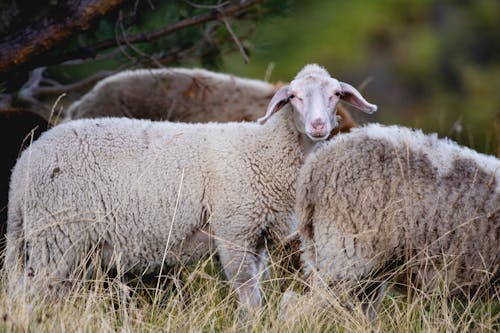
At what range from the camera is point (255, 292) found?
4852mm

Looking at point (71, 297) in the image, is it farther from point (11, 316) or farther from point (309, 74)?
point (309, 74)

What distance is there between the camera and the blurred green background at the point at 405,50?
60.9 feet

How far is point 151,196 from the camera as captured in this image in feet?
16.2

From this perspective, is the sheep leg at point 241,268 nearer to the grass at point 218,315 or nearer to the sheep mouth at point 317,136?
the grass at point 218,315

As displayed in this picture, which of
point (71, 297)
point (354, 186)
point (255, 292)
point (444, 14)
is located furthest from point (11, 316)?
point (444, 14)

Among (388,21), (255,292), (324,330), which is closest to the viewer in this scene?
(324,330)

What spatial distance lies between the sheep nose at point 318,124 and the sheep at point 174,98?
6.78ft

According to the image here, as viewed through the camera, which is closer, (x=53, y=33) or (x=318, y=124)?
(x=318, y=124)

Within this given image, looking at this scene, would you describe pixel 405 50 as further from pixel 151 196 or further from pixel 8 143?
pixel 151 196

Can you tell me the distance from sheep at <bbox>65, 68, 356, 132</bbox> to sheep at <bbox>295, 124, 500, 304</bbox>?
7.53ft

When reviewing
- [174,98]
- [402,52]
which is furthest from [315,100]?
[402,52]

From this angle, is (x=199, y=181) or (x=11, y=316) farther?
(x=199, y=181)

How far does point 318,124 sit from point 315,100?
0.55 feet

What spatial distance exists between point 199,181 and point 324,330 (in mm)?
1045
